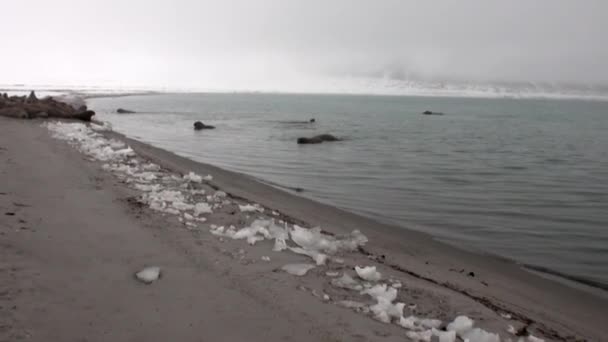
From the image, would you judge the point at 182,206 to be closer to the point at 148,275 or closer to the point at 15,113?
the point at 148,275

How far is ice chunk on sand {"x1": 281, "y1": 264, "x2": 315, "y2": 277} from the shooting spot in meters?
4.34

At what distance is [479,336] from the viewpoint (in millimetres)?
3311

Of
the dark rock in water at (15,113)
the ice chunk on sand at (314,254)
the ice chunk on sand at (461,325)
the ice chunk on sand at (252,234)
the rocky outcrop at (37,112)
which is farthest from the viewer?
the rocky outcrop at (37,112)

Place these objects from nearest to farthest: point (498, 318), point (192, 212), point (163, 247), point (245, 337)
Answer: point (245, 337), point (498, 318), point (163, 247), point (192, 212)

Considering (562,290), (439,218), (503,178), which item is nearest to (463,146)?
(503,178)

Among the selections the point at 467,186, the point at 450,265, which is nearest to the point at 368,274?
the point at 450,265

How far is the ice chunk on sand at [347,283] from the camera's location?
4133 millimetres

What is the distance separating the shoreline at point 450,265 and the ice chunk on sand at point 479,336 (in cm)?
98

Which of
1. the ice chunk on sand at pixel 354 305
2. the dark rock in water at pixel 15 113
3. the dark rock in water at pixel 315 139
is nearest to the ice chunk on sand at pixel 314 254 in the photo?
the ice chunk on sand at pixel 354 305

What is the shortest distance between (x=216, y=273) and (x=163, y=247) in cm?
95

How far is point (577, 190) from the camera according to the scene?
40.7 feet

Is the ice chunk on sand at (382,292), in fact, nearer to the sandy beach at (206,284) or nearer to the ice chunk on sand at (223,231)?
the sandy beach at (206,284)

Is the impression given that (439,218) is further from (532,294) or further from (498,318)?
(498,318)

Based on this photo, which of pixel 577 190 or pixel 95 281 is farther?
pixel 577 190
